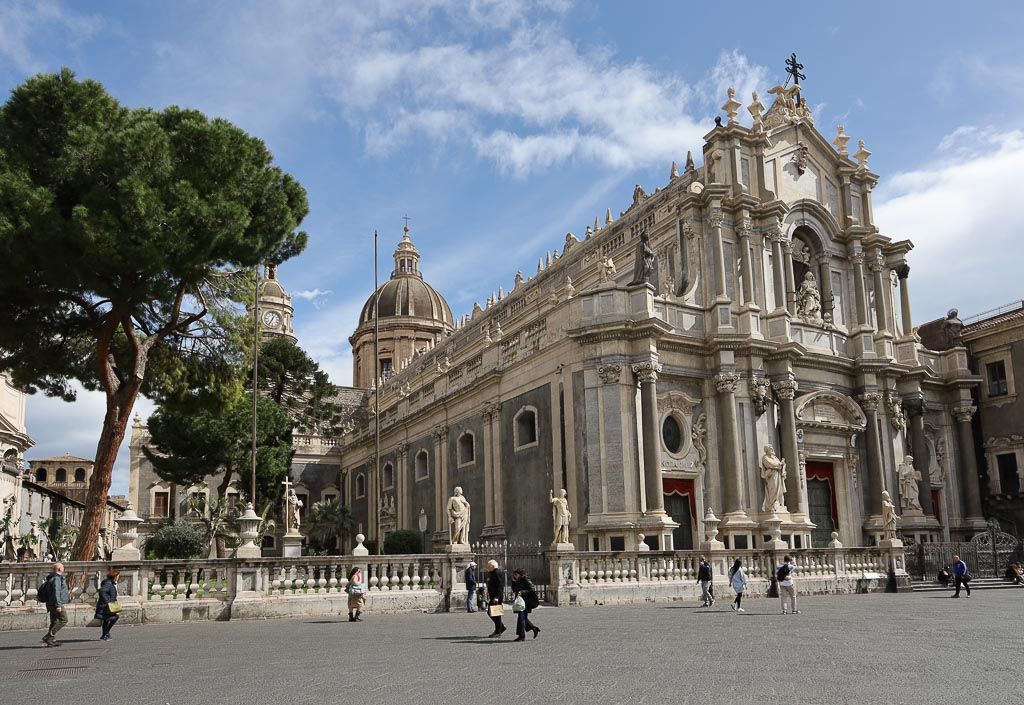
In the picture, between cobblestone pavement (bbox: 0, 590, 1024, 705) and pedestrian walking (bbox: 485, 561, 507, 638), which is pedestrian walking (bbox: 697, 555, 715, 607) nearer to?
cobblestone pavement (bbox: 0, 590, 1024, 705)

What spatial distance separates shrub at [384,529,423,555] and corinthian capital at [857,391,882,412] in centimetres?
1861

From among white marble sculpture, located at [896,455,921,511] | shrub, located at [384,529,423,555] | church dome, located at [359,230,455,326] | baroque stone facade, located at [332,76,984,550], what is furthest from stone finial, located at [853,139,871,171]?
church dome, located at [359,230,455,326]

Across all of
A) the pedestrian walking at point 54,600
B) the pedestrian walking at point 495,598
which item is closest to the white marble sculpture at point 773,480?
the pedestrian walking at point 495,598

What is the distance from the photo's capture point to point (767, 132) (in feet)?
112

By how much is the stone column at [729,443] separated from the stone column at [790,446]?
2.18 meters

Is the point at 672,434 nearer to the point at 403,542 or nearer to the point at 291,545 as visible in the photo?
the point at 403,542

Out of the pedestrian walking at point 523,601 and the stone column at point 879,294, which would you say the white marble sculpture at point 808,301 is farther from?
the pedestrian walking at point 523,601

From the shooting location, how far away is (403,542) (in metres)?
37.7

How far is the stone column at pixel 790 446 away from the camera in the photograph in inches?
1227

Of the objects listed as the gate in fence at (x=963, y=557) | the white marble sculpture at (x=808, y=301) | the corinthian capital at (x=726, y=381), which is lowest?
the gate in fence at (x=963, y=557)

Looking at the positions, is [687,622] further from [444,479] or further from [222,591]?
[444,479]

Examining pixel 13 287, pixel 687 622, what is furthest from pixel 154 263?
pixel 687 622

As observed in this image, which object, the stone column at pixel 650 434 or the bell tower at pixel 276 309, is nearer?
the stone column at pixel 650 434

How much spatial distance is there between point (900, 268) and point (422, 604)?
85.7 feet
